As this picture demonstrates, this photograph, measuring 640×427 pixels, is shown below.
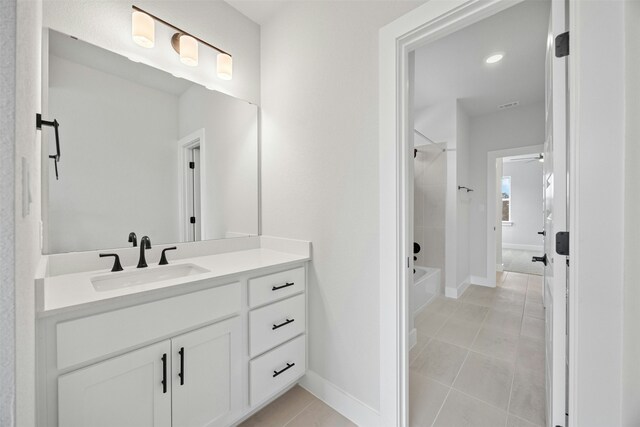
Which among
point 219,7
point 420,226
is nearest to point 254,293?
point 219,7

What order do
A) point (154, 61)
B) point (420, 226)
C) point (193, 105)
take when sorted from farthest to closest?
point (420, 226)
point (193, 105)
point (154, 61)

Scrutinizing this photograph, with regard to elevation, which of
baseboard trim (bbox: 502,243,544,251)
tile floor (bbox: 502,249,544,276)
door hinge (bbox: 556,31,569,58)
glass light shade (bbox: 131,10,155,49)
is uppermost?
glass light shade (bbox: 131,10,155,49)

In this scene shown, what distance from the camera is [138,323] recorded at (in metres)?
1.07

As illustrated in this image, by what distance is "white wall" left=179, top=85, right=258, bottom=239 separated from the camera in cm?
182

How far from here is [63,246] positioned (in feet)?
4.32

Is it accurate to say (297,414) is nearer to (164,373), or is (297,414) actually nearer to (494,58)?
(164,373)

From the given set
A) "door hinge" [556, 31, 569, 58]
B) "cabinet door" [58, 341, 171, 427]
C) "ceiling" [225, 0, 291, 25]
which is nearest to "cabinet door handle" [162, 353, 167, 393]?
"cabinet door" [58, 341, 171, 427]

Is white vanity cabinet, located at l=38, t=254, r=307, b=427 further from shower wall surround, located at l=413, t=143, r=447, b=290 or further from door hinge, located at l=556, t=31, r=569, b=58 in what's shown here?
shower wall surround, located at l=413, t=143, r=447, b=290

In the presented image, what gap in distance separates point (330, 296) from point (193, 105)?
155cm

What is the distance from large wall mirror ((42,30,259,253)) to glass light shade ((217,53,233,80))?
144 millimetres

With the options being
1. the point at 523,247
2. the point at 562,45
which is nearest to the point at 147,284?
the point at 562,45

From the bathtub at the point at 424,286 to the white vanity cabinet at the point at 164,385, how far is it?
2.09m

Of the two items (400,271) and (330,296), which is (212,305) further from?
(400,271)

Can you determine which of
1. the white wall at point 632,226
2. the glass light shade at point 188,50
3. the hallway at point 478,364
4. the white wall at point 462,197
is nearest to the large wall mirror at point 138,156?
the glass light shade at point 188,50
